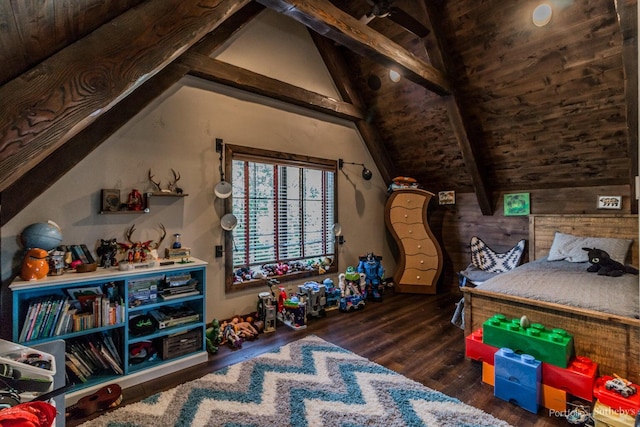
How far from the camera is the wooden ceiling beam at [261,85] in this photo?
9.28 ft

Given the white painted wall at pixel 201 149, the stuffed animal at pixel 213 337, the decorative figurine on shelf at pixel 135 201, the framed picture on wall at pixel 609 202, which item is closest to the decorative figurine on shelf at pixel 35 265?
the white painted wall at pixel 201 149

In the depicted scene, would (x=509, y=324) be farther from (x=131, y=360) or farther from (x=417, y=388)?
(x=131, y=360)

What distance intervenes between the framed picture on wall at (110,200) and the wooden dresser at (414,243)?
336cm

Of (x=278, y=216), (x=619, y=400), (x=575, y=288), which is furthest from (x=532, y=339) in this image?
(x=278, y=216)

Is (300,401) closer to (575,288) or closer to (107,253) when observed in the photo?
(107,253)

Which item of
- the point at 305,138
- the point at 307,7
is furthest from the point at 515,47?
the point at 305,138

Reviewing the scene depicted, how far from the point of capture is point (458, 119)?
342 centimetres

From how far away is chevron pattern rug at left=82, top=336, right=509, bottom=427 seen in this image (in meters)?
1.75

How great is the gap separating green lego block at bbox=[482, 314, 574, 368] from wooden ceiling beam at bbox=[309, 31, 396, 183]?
300 centimetres

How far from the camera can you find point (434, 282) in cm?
430

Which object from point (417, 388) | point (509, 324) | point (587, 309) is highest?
point (587, 309)

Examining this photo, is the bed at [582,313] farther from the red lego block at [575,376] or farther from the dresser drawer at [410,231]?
the dresser drawer at [410,231]

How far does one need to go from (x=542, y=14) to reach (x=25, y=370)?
4054 millimetres

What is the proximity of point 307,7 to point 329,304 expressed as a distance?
10.0ft
